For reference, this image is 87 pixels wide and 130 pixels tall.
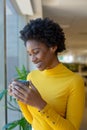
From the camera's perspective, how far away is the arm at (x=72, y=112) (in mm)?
1092

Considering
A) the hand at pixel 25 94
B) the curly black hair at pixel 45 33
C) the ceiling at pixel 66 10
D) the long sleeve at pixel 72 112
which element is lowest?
the long sleeve at pixel 72 112

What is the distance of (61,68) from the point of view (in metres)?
1.29

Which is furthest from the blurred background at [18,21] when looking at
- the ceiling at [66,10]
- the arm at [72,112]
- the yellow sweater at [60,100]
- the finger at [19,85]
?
the finger at [19,85]

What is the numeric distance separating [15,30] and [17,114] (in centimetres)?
116

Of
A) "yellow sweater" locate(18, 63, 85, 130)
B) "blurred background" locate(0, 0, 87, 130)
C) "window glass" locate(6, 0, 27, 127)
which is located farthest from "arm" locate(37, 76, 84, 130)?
"window glass" locate(6, 0, 27, 127)

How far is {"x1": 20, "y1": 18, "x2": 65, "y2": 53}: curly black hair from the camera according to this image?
1211 millimetres

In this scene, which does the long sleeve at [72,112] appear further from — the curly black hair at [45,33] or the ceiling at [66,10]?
the ceiling at [66,10]

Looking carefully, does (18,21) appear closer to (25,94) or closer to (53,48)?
(53,48)

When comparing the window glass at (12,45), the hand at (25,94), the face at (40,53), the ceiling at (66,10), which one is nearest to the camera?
the hand at (25,94)

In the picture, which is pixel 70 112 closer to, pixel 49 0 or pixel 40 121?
pixel 40 121

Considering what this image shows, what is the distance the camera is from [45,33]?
47.8 inches

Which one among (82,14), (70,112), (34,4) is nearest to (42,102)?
(70,112)

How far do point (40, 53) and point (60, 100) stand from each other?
21 centimetres

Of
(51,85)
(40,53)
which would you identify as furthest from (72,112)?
(40,53)
